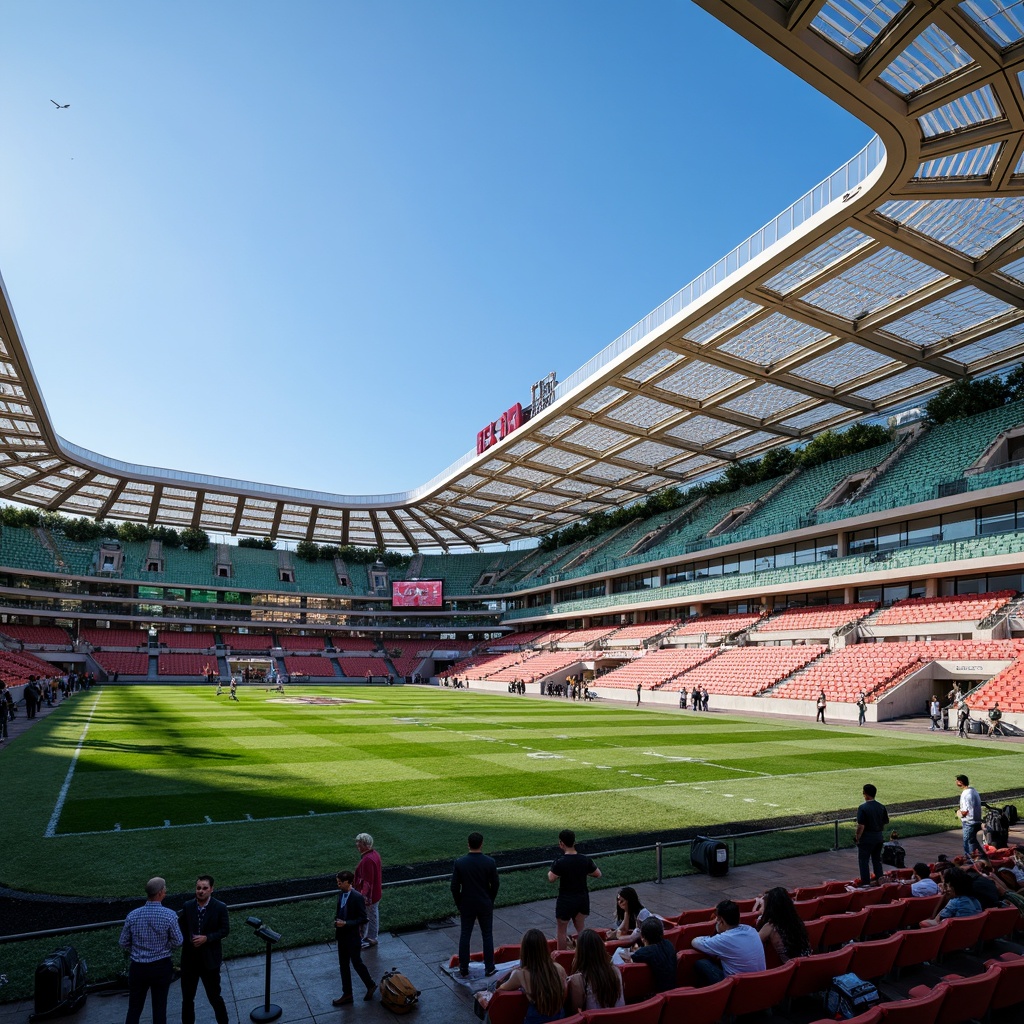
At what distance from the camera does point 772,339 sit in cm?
3816

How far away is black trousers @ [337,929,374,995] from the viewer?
7.27 metres

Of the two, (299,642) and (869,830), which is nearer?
(869,830)

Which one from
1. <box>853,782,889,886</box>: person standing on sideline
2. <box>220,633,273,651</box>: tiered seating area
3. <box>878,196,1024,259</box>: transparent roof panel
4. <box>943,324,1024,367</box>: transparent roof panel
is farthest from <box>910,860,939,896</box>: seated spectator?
<box>220,633,273,651</box>: tiered seating area

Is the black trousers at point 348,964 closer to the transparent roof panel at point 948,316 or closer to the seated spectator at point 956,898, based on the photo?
the seated spectator at point 956,898

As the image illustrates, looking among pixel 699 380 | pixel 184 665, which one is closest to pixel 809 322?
pixel 699 380

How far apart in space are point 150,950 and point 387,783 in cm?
1283

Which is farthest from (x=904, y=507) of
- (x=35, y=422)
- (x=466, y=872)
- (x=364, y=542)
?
(x=364, y=542)

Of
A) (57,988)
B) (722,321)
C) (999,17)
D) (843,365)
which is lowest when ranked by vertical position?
(57,988)

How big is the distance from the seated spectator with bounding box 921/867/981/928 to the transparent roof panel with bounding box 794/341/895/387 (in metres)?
34.5

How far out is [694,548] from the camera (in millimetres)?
57094

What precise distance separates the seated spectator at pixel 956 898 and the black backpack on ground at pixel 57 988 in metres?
8.65

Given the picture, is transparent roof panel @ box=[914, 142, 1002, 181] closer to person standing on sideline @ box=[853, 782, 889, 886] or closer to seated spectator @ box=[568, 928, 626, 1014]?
person standing on sideline @ box=[853, 782, 889, 886]

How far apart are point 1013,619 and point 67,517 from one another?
8482cm

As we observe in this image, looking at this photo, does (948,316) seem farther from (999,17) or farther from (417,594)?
(417,594)
